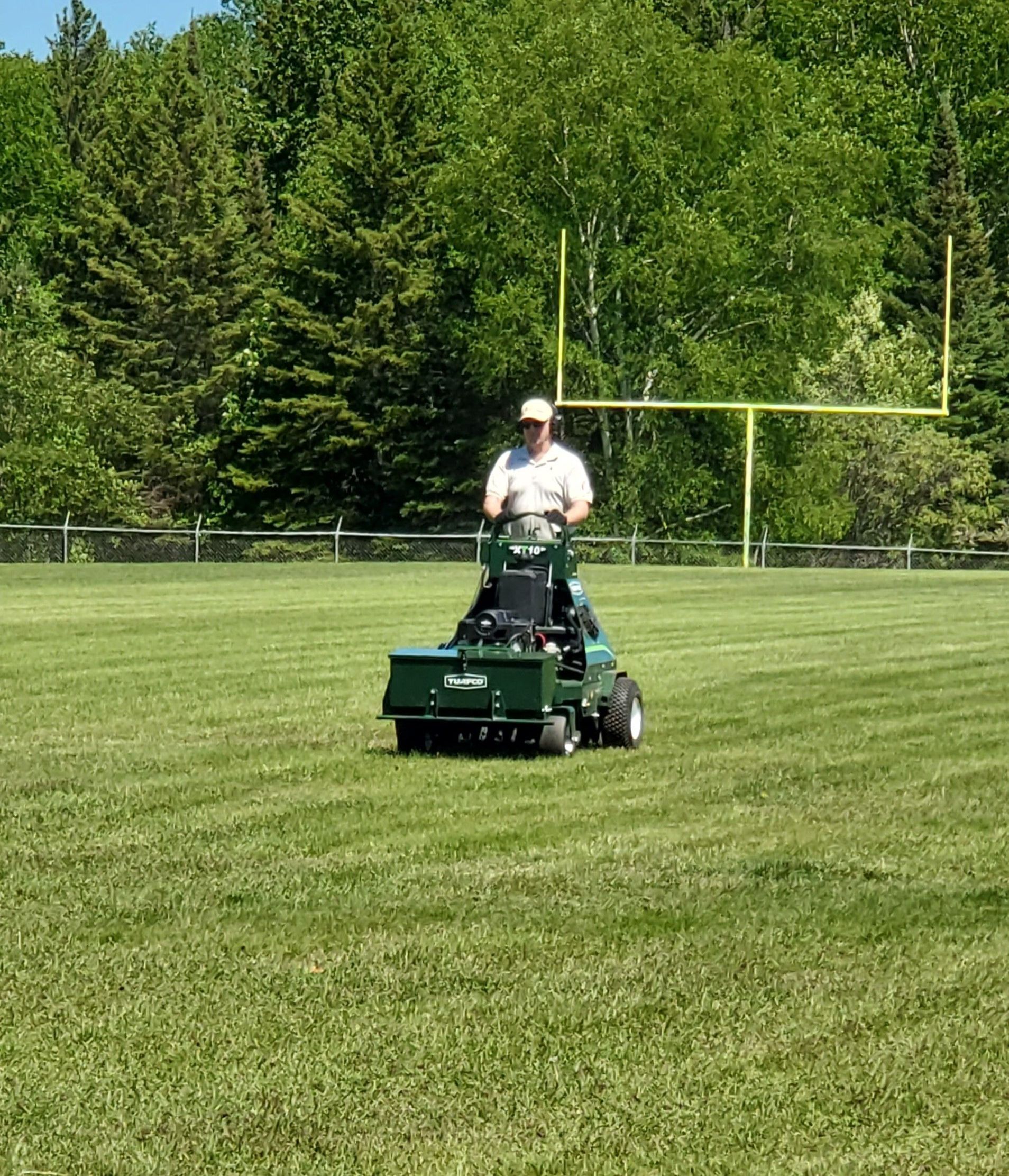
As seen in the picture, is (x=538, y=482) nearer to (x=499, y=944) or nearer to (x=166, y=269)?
(x=499, y=944)

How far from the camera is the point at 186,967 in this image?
6449 mm

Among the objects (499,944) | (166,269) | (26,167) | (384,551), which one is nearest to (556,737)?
(499,944)

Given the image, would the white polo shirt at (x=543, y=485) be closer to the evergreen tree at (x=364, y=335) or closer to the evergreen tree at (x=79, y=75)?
the evergreen tree at (x=364, y=335)

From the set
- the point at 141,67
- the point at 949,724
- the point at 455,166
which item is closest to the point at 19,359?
the point at 455,166

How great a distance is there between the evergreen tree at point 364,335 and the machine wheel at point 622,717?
51058mm

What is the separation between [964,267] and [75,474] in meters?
27.0

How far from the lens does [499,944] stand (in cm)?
683

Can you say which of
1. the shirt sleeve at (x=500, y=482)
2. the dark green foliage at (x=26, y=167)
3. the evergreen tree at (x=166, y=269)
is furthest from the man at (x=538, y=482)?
the dark green foliage at (x=26, y=167)

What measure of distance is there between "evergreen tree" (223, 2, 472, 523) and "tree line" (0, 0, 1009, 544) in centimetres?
10

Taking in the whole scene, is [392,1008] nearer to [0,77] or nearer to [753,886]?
[753,886]

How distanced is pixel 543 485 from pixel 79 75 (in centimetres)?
7719

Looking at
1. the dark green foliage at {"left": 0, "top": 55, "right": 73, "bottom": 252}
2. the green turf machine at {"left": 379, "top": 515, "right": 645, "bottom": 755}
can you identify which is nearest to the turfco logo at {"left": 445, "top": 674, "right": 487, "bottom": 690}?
the green turf machine at {"left": 379, "top": 515, "right": 645, "bottom": 755}

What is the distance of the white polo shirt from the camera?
Answer: 41.0 feet

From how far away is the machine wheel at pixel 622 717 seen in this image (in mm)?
12289
